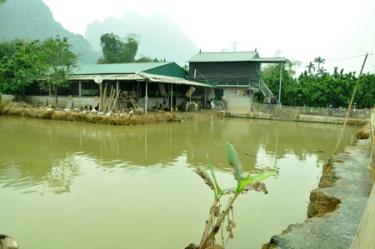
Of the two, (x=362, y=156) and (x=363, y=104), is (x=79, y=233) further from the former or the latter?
(x=363, y=104)

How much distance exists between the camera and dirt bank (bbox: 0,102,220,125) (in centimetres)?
1531

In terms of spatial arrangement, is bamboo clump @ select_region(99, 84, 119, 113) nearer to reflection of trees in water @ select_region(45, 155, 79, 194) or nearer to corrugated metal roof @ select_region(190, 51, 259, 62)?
reflection of trees in water @ select_region(45, 155, 79, 194)

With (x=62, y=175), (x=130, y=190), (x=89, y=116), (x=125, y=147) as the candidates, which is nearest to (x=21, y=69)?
(x=89, y=116)

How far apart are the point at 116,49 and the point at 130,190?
132 ft

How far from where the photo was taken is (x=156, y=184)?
6.27 metres

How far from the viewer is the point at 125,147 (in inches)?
395

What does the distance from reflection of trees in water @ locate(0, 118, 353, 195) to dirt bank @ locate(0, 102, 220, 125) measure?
0.70 m

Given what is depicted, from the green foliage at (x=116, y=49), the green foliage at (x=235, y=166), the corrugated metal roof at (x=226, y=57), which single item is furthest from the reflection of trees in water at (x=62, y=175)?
the green foliage at (x=116, y=49)

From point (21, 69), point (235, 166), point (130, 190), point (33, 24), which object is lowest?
point (130, 190)

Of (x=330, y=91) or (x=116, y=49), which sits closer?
(x=330, y=91)

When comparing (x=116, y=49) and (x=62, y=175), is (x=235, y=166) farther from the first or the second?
(x=116, y=49)

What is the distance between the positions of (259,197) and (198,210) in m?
1.21

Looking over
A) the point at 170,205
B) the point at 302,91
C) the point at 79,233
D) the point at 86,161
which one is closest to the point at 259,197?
the point at 170,205

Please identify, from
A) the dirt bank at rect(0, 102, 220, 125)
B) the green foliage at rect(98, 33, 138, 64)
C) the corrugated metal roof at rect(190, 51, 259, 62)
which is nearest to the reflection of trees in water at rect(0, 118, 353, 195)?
the dirt bank at rect(0, 102, 220, 125)
